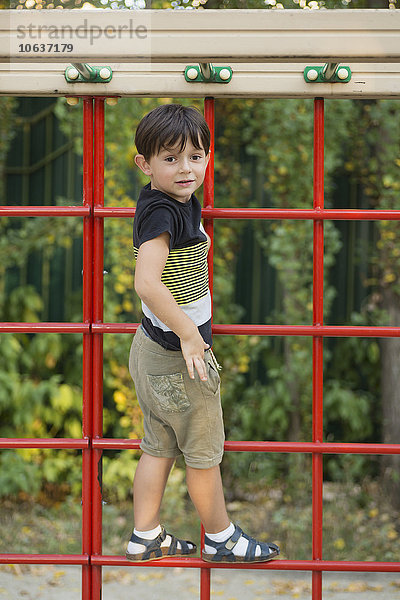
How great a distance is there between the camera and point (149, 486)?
2125 mm

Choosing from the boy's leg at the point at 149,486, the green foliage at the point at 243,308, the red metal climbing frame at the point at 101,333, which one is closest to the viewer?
the boy's leg at the point at 149,486

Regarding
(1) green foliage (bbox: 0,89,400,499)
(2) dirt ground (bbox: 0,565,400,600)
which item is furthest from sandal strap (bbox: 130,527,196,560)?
(1) green foliage (bbox: 0,89,400,499)

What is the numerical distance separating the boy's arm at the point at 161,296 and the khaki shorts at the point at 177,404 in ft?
0.38

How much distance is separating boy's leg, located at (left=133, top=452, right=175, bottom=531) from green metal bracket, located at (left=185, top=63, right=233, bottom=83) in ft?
3.46

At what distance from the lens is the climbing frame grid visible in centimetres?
222

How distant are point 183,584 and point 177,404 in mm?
2193

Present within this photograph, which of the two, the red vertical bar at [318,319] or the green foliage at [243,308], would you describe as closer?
the red vertical bar at [318,319]

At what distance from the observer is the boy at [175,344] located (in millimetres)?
1917

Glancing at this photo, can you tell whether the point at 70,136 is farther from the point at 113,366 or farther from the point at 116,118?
the point at 113,366

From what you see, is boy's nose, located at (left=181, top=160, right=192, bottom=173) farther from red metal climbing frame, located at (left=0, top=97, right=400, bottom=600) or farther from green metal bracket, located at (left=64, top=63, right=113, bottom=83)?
green metal bracket, located at (left=64, top=63, right=113, bottom=83)

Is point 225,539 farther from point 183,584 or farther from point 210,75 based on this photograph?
point 183,584

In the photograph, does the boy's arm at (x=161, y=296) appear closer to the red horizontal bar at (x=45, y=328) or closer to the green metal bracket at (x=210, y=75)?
the red horizontal bar at (x=45, y=328)

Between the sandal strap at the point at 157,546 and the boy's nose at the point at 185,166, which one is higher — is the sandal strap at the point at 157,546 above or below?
below

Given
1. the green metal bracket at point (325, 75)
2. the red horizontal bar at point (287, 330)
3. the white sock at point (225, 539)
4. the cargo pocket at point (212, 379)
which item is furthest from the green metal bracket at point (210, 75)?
the white sock at point (225, 539)
